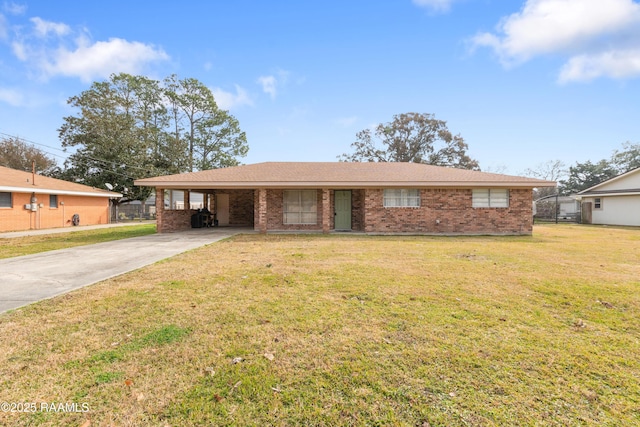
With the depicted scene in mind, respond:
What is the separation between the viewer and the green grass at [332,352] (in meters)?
1.98

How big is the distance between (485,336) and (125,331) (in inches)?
152

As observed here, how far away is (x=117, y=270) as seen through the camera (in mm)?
6059

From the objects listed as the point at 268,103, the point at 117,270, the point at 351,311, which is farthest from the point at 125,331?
the point at 268,103

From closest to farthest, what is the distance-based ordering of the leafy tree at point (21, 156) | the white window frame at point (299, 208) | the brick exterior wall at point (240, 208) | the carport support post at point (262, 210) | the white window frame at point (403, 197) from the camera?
the carport support post at point (262, 210) < the white window frame at point (403, 197) < the white window frame at point (299, 208) < the brick exterior wall at point (240, 208) < the leafy tree at point (21, 156)

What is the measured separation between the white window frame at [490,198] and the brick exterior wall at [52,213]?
2423 cm

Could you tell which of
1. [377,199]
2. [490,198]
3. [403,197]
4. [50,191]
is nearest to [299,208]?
[377,199]

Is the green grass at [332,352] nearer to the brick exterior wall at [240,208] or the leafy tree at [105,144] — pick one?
the brick exterior wall at [240,208]

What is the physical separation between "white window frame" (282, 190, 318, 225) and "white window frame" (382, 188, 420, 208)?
3.39 metres

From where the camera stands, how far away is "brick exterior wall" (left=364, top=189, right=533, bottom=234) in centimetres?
1316

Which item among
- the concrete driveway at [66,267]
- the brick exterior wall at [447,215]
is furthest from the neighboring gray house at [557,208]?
the concrete driveway at [66,267]

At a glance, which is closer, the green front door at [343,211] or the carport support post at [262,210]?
the carport support post at [262,210]

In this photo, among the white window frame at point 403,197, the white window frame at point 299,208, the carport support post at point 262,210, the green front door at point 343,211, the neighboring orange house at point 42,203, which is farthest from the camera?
the neighboring orange house at point 42,203

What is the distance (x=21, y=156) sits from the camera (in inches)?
1198

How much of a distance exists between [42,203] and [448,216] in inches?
923
